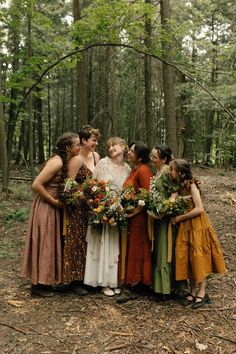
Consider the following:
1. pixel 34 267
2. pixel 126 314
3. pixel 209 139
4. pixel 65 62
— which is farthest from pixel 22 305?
pixel 209 139

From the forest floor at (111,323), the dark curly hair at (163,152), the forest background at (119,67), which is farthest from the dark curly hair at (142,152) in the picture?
the forest background at (119,67)

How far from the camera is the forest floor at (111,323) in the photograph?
3436 millimetres

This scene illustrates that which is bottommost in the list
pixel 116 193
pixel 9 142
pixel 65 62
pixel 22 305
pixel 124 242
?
pixel 22 305

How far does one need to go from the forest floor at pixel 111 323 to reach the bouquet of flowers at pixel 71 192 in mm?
1222

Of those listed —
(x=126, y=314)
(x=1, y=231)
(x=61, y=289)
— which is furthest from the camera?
(x=1, y=231)

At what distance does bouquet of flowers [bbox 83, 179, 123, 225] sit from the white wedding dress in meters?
0.18

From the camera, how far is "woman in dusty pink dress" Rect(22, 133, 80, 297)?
4.45 metres

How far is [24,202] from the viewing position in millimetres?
10297

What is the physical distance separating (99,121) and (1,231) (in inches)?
233

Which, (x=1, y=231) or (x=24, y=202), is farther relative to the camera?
(x=24, y=202)

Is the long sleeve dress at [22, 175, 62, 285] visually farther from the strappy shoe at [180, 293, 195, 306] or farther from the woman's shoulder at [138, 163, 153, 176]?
the strappy shoe at [180, 293, 195, 306]

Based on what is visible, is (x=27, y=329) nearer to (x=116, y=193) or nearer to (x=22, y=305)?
(x=22, y=305)

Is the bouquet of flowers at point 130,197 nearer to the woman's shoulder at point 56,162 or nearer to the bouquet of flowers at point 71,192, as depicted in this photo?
the bouquet of flowers at point 71,192

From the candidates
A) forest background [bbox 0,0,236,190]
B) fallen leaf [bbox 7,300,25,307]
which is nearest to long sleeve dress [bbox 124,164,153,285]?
fallen leaf [bbox 7,300,25,307]
